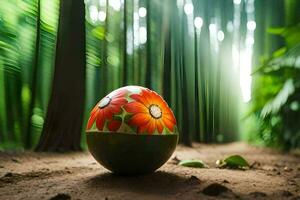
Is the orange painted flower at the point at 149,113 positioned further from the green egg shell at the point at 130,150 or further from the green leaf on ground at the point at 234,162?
the green leaf on ground at the point at 234,162

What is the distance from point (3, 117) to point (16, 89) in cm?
54

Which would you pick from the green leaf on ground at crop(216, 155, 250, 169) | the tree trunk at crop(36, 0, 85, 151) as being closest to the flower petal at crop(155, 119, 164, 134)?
the green leaf on ground at crop(216, 155, 250, 169)

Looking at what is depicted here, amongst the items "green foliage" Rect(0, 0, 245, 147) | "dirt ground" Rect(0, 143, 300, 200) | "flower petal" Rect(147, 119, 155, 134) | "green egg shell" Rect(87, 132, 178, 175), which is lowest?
"dirt ground" Rect(0, 143, 300, 200)

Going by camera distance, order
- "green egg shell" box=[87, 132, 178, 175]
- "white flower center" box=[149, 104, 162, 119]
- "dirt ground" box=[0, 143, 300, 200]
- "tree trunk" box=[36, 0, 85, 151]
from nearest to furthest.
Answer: "dirt ground" box=[0, 143, 300, 200]
"green egg shell" box=[87, 132, 178, 175]
"white flower center" box=[149, 104, 162, 119]
"tree trunk" box=[36, 0, 85, 151]

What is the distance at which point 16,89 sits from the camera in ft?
19.4

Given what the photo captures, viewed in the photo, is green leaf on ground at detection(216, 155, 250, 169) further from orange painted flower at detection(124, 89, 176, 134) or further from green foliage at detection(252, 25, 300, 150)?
green foliage at detection(252, 25, 300, 150)

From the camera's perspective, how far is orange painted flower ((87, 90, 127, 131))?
2.70 meters

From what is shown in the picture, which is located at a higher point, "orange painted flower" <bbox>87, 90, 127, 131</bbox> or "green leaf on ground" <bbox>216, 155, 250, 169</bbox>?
"orange painted flower" <bbox>87, 90, 127, 131</bbox>

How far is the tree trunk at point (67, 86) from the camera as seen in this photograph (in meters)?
5.17

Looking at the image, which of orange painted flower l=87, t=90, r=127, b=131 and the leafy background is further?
the leafy background

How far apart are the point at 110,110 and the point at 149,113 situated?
273 mm

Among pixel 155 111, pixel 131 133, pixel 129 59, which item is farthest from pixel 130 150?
pixel 129 59

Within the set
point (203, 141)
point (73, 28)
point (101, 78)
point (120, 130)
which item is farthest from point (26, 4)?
point (203, 141)

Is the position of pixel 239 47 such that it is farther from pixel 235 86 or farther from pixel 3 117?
pixel 3 117
